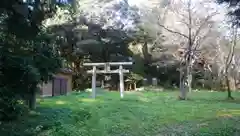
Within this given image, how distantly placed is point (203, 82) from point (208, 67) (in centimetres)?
224

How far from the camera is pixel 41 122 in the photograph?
7.41m

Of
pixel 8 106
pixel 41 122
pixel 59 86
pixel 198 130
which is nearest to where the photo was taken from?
pixel 8 106

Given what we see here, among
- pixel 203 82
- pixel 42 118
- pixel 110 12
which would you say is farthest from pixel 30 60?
pixel 203 82

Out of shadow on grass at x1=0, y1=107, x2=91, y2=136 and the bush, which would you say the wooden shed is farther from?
the bush

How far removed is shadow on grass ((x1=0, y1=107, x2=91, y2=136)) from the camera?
20.3 ft

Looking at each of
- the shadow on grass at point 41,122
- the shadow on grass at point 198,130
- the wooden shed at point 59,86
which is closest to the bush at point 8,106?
the shadow on grass at point 41,122

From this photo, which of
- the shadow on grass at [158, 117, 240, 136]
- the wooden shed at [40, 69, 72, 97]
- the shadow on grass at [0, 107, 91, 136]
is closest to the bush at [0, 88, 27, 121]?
the shadow on grass at [0, 107, 91, 136]

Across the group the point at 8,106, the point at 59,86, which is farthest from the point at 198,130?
the point at 59,86

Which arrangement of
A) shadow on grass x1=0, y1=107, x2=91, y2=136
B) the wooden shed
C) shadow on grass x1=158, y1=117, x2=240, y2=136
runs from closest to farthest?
shadow on grass x1=0, y1=107, x2=91, y2=136 → shadow on grass x1=158, y1=117, x2=240, y2=136 → the wooden shed

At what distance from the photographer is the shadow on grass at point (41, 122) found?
618cm

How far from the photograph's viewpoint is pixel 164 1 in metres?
23.6

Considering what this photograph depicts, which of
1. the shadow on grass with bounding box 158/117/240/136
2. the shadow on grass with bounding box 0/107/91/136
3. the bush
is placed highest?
the bush

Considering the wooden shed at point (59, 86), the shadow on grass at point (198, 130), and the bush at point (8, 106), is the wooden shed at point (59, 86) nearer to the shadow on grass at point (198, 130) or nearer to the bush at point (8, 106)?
the shadow on grass at point (198, 130)

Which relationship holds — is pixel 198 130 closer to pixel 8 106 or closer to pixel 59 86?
pixel 8 106
